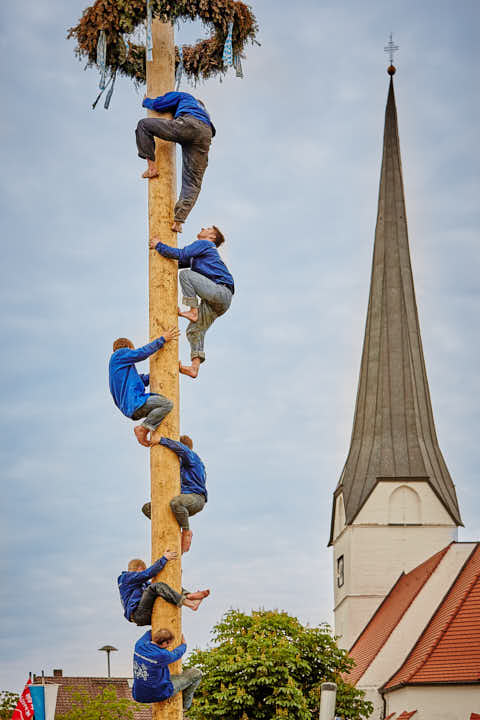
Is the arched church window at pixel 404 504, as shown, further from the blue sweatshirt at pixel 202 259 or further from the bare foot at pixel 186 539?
the bare foot at pixel 186 539

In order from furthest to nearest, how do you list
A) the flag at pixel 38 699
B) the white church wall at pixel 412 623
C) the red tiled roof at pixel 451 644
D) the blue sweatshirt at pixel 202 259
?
1. the white church wall at pixel 412 623
2. the red tiled roof at pixel 451 644
3. the flag at pixel 38 699
4. the blue sweatshirt at pixel 202 259

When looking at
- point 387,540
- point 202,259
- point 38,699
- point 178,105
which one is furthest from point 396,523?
point 178,105

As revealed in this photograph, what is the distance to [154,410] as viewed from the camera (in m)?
7.56

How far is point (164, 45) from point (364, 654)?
3981 cm

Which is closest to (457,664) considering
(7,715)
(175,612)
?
(7,715)

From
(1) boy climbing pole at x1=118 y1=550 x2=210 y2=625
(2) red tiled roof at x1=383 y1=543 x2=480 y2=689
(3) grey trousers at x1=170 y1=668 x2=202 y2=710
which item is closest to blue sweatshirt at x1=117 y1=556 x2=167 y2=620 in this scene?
(1) boy climbing pole at x1=118 y1=550 x2=210 y2=625

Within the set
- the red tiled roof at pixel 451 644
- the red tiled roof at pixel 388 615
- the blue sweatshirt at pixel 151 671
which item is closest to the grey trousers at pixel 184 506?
the blue sweatshirt at pixel 151 671

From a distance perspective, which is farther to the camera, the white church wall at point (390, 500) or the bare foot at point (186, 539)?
the white church wall at point (390, 500)

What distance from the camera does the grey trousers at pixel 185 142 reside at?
26.5 feet

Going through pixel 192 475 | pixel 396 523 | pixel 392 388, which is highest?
pixel 392 388

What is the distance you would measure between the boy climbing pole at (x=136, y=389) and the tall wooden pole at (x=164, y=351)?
9 cm

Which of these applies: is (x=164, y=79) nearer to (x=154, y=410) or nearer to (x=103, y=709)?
(x=154, y=410)

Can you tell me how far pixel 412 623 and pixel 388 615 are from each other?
5109mm

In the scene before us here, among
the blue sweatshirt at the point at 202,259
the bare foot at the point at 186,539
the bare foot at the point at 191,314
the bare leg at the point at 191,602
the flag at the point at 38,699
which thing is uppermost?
the blue sweatshirt at the point at 202,259
